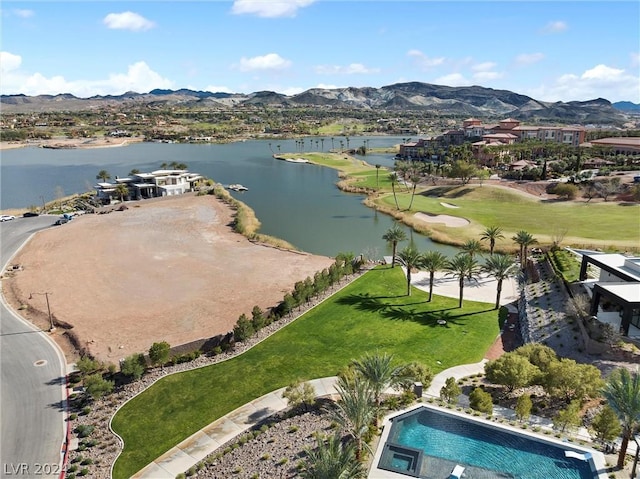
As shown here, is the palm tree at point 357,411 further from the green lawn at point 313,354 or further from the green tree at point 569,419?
the green tree at point 569,419

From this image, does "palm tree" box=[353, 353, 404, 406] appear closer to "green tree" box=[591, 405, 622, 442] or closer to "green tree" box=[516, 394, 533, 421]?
"green tree" box=[516, 394, 533, 421]

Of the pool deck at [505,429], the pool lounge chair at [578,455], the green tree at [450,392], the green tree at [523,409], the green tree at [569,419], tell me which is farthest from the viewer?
the green tree at [450,392]

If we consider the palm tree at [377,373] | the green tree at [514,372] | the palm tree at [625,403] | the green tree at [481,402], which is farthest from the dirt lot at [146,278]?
the palm tree at [625,403]

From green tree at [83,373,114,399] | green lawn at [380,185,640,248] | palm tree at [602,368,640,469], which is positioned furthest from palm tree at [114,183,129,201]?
palm tree at [602,368,640,469]

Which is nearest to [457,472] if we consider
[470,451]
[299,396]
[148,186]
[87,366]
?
[470,451]

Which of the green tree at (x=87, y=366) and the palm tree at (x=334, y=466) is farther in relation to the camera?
the green tree at (x=87, y=366)

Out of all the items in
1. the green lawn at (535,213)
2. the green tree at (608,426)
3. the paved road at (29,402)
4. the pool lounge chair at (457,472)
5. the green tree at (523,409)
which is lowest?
the paved road at (29,402)

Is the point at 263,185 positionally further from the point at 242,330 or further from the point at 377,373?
the point at 377,373
